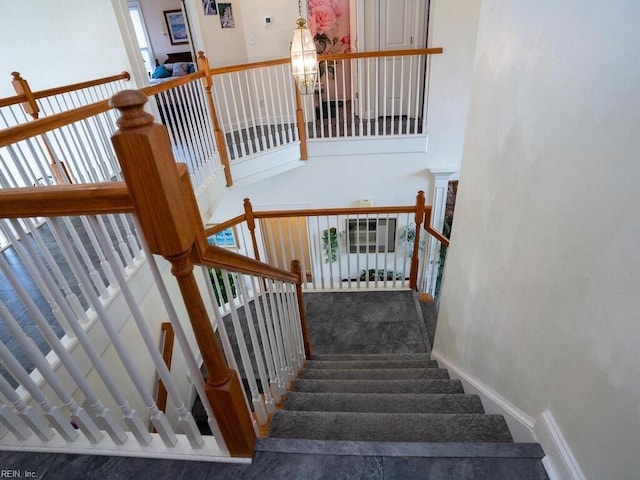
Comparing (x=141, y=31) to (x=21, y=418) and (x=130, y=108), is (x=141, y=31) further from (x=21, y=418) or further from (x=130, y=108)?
(x=130, y=108)

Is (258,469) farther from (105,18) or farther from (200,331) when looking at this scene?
(105,18)

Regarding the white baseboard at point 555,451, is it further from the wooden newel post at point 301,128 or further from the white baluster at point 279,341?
the wooden newel post at point 301,128

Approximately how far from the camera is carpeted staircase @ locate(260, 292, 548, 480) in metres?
1.14

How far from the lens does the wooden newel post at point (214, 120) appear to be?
3.59 metres

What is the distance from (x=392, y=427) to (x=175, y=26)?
9.54 metres

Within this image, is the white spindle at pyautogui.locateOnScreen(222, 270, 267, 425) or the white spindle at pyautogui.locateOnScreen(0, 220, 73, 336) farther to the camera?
the white spindle at pyautogui.locateOnScreen(222, 270, 267, 425)

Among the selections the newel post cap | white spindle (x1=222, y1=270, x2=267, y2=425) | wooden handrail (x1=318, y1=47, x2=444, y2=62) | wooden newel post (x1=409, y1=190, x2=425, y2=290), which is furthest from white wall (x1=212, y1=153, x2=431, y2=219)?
the newel post cap

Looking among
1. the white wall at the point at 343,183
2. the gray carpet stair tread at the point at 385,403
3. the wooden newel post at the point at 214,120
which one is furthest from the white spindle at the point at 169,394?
the white wall at the point at 343,183

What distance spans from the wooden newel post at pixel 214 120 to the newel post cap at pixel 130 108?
3376mm

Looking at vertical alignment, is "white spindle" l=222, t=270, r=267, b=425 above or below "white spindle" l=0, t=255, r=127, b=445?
below

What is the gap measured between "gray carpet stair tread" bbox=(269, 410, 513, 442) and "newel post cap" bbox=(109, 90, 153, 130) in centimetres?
132

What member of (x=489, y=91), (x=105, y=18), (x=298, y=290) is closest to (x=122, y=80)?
(x=105, y=18)

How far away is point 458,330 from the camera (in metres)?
2.08

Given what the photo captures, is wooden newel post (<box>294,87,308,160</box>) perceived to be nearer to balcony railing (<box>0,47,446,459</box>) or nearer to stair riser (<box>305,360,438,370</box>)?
balcony railing (<box>0,47,446,459</box>)
